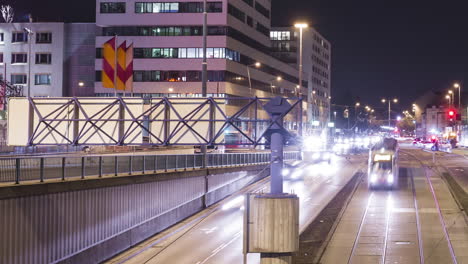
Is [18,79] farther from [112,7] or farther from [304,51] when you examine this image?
[304,51]

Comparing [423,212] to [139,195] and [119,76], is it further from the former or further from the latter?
[119,76]

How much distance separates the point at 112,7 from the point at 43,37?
512 inches

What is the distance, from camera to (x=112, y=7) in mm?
96812

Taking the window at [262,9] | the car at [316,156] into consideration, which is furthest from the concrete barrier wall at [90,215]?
the window at [262,9]

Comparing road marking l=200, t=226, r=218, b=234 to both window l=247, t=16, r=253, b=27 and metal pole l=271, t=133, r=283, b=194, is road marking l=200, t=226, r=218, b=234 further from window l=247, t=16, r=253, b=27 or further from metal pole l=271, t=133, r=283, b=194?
window l=247, t=16, r=253, b=27

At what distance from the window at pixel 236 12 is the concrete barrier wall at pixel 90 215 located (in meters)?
54.7

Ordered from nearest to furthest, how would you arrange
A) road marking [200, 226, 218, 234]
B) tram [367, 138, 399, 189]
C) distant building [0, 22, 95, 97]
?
road marking [200, 226, 218, 234] < tram [367, 138, 399, 189] < distant building [0, 22, 95, 97]

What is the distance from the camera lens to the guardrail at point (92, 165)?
79.9 feet

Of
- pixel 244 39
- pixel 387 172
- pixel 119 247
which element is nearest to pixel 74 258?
pixel 119 247

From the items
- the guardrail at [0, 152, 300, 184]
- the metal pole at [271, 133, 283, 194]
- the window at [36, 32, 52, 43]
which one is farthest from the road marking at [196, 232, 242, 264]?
the window at [36, 32, 52, 43]

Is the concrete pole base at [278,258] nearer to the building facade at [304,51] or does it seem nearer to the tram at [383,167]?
the tram at [383,167]

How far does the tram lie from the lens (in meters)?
58.8

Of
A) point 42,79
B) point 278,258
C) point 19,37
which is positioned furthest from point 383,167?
point 19,37

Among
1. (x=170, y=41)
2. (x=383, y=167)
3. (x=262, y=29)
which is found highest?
(x=262, y=29)
